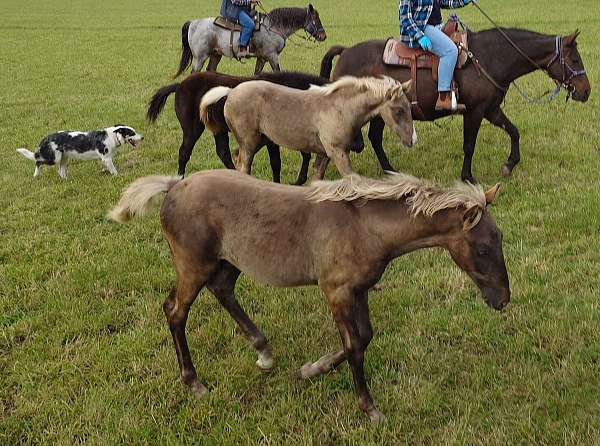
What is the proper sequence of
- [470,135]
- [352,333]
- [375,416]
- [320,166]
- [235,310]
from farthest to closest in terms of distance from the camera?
[470,135] < [320,166] < [235,310] < [375,416] < [352,333]

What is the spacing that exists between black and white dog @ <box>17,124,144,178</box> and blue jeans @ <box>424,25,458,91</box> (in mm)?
4441

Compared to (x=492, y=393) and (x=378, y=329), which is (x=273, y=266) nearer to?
(x=378, y=329)

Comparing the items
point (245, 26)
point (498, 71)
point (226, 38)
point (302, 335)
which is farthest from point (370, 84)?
point (226, 38)

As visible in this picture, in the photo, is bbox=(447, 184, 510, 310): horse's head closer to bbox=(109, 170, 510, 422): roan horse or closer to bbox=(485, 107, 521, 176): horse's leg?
bbox=(109, 170, 510, 422): roan horse

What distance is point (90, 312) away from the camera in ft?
15.9

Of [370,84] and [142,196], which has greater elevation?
[370,84]

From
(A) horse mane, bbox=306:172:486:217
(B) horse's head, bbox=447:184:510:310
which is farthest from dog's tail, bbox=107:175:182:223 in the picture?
(B) horse's head, bbox=447:184:510:310

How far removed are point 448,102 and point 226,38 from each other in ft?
23.5

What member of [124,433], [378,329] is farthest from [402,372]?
A: [124,433]

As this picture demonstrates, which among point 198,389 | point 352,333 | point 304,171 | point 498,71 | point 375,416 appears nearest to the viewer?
point 352,333

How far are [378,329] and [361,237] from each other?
4.69 ft

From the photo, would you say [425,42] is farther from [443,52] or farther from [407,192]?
[407,192]

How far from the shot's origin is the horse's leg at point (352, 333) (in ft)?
10.9

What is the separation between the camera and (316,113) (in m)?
6.12
